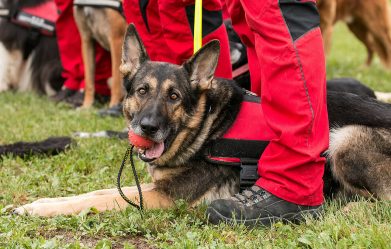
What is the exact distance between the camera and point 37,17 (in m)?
7.46

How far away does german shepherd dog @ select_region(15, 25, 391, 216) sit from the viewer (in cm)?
333

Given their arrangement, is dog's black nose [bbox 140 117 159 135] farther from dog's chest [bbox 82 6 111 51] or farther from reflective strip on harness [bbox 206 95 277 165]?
dog's chest [bbox 82 6 111 51]

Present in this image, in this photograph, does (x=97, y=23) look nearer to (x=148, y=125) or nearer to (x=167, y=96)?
(x=167, y=96)

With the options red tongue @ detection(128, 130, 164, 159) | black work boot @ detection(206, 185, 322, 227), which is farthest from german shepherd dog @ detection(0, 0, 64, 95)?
black work boot @ detection(206, 185, 322, 227)

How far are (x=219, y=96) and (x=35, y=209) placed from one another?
1.28 m

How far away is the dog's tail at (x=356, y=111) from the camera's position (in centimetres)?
347

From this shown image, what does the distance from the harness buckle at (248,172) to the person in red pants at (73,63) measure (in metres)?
4.14

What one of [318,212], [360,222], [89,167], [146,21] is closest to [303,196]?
[318,212]

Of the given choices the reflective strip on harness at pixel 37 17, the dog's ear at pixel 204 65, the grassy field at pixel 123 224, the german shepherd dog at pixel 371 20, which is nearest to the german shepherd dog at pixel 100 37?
the reflective strip on harness at pixel 37 17

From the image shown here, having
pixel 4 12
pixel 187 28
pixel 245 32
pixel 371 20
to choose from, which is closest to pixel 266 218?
pixel 245 32

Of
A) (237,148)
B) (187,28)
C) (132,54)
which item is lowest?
(237,148)

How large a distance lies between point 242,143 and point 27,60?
16.8 ft

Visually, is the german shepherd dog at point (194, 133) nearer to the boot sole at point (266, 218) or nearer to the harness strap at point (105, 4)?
the boot sole at point (266, 218)

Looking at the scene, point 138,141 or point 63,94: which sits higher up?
point 138,141
